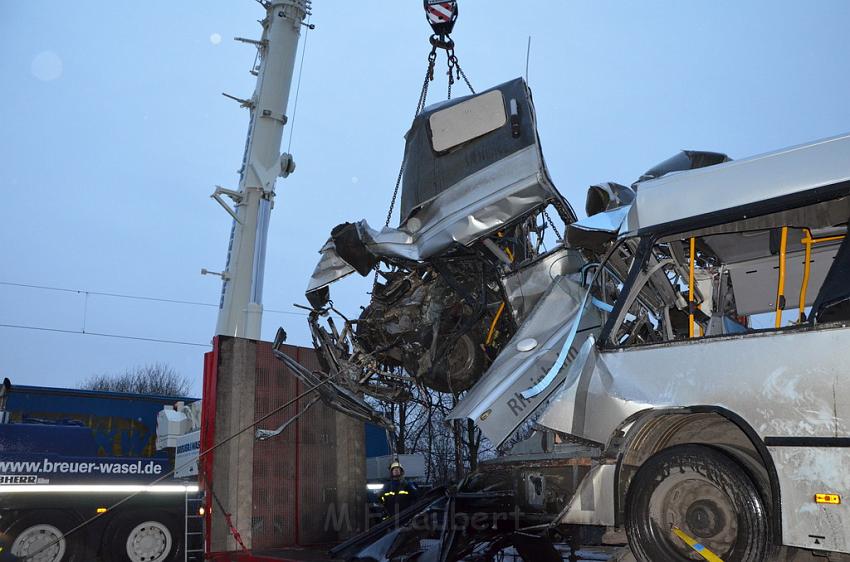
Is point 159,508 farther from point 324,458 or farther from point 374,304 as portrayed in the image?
point 374,304

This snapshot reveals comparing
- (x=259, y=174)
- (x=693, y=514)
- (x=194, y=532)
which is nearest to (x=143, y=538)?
(x=194, y=532)

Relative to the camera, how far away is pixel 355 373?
730 centimetres

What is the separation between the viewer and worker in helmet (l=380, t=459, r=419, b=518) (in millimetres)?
8323

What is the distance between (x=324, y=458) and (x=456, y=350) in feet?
7.81

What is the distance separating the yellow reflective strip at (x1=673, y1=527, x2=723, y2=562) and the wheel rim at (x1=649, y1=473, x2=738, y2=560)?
2cm

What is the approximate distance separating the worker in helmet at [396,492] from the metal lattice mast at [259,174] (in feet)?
11.7

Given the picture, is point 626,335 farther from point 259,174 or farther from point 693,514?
point 259,174

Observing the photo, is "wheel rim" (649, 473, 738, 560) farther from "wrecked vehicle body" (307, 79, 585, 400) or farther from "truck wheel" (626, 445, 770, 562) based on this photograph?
"wrecked vehicle body" (307, 79, 585, 400)

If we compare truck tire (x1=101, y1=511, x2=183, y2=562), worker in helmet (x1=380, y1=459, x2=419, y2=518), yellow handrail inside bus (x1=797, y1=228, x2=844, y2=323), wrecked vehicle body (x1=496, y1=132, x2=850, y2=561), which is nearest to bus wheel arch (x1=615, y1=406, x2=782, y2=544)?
wrecked vehicle body (x1=496, y1=132, x2=850, y2=561)

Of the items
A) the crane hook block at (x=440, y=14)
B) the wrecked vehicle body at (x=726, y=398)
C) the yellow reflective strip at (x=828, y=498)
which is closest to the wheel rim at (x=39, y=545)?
the wrecked vehicle body at (x=726, y=398)

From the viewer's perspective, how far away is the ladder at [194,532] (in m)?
7.84

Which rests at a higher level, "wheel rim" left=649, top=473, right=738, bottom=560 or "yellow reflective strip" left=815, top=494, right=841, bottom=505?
"yellow reflective strip" left=815, top=494, right=841, bottom=505

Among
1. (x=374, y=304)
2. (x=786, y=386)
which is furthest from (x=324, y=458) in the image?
(x=786, y=386)

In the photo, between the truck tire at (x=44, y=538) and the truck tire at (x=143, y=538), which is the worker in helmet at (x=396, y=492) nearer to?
the truck tire at (x=143, y=538)
